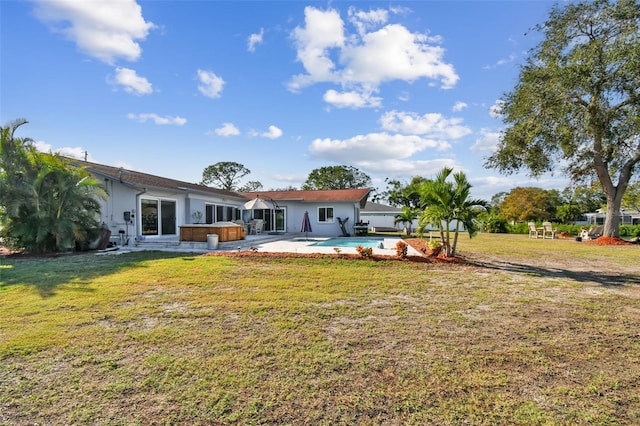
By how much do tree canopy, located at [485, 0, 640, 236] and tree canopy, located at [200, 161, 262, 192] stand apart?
41.0m

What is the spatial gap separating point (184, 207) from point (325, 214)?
9.54 m

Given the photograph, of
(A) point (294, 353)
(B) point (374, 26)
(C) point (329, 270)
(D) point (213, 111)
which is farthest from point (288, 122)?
(A) point (294, 353)

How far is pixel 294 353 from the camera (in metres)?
3.59

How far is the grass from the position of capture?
8.52 feet

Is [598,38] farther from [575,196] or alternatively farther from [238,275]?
[575,196]

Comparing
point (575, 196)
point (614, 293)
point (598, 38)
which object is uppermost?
point (598, 38)

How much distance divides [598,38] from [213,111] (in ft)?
71.9

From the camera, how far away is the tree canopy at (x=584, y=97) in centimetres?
1731

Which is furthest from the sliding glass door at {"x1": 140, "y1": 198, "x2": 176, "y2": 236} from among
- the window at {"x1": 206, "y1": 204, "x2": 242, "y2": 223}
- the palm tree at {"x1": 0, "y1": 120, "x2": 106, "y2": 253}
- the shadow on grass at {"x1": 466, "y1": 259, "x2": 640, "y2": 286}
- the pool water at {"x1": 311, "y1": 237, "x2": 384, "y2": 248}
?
the shadow on grass at {"x1": 466, "y1": 259, "x2": 640, "y2": 286}

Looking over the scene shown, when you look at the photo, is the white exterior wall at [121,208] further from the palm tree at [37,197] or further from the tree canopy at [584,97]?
the tree canopy at [584,97]

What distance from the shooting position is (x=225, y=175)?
52906 mm

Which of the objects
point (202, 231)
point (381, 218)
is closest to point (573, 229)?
point (381, 218)

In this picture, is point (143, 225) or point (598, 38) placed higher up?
point (598, 38)

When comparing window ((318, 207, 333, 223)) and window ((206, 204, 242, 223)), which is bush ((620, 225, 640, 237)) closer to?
window ((318, 207, 333, 223))
